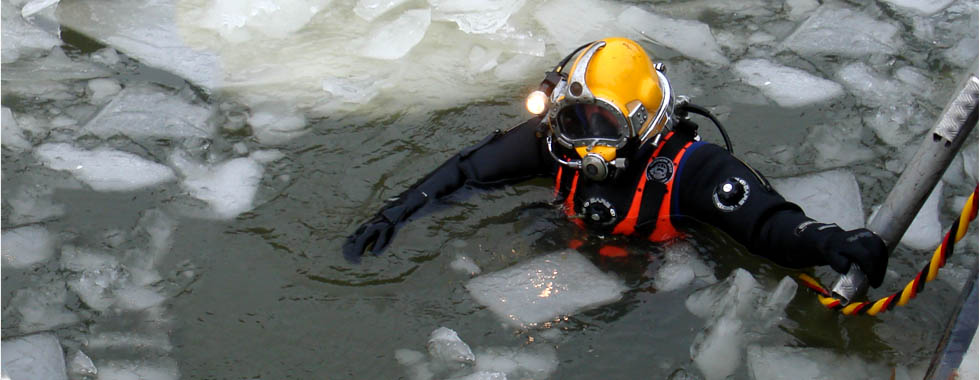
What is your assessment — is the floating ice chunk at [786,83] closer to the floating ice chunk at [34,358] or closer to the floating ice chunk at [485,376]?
the floating ice chunk at [485,376]

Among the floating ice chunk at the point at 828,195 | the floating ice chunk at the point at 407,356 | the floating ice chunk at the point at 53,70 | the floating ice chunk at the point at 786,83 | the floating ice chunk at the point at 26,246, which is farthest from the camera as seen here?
the floating ice chunk at the point at 53,70

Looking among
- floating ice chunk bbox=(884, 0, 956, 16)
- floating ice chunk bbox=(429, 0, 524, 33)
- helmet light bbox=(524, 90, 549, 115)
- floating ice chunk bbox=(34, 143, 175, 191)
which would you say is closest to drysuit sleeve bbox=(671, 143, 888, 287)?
helmet light bbox=(524, 90, 549, 115)

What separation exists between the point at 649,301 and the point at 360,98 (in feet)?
5.47

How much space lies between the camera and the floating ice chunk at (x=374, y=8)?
15.1 feet

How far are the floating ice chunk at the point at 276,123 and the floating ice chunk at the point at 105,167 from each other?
42cm

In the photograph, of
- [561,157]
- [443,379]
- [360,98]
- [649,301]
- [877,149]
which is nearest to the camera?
[443,379]

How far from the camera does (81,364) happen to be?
9.36 feet

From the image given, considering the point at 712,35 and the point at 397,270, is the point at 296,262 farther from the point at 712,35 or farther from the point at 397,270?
the point at 712,35

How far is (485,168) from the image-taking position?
3.51 metres

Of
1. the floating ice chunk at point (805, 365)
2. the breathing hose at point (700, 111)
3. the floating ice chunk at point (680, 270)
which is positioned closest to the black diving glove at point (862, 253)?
the floating ice chunk at point (805, 365)

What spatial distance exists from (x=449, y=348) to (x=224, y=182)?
1.26m

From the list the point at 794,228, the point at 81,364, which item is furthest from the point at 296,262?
the point at 794,228

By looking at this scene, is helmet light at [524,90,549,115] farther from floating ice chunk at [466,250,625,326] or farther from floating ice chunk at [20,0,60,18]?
floating ice chunk at [20,0,60,18]

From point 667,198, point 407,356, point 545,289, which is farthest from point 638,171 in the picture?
point 407,356
